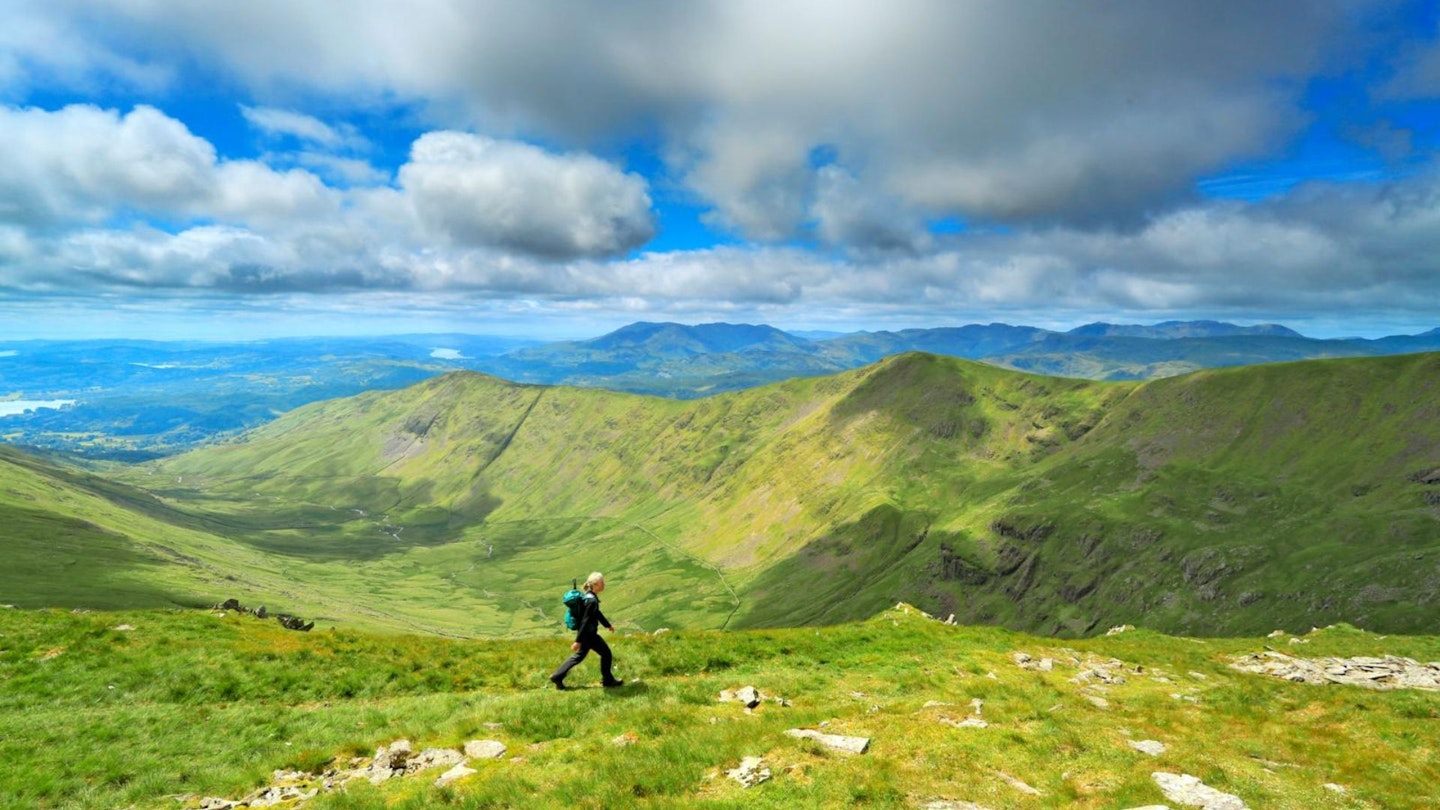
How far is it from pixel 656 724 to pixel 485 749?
201 inches

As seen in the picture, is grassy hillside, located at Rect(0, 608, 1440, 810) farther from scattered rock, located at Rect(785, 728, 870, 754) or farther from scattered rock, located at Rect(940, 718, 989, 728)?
scattered rock, located at Rect(785, 728, 870, 754)

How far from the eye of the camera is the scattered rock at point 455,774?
16.1 meters

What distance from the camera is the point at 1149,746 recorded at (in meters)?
19.9

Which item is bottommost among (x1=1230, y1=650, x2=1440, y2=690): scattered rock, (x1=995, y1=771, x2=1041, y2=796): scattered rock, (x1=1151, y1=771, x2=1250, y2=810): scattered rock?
(x1=1230, y1=650, x2=1440, y2=690): scattered rock

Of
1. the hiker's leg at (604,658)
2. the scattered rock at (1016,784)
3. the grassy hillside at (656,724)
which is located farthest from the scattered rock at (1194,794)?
the hiker's leg at (604,658)

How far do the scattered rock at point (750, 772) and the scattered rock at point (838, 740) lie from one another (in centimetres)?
242

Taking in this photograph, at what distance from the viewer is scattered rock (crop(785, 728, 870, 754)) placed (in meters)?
18.2

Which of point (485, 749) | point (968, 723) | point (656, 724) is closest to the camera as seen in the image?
point (485, 749)

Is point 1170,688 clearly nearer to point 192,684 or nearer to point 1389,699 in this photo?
point 1389,699

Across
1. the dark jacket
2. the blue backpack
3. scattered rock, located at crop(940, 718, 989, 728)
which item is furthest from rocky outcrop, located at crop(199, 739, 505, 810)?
scattered rock, located at crop(940, 718, 989, 728)

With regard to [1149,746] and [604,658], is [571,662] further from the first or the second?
[1149,746]

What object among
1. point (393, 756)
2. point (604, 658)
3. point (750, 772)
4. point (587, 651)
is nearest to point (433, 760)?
point (393, 756)

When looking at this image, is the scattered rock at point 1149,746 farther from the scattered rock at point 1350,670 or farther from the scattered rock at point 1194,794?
the scattered rock at point 1350,670

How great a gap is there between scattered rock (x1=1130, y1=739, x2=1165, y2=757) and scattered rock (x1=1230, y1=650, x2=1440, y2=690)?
69.0 ft
